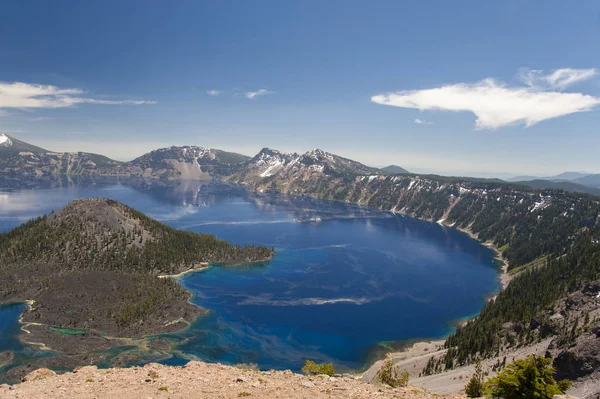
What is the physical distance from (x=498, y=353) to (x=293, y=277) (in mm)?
105663

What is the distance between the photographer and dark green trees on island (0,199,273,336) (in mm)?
120562

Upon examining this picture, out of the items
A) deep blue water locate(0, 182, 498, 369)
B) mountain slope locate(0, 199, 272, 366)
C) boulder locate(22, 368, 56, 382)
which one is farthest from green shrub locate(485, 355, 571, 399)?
mountain slope locate(0, 199, 272, 366)

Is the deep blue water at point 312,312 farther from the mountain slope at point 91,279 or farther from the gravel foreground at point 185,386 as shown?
the gravel foreground at point 185,386

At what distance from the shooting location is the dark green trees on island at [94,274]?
121m

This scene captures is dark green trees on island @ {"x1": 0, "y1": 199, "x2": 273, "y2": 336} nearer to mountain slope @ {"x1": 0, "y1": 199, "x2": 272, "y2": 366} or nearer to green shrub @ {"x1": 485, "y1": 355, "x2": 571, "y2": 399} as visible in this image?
mountain slope @ {"x1": 0, "y1": 199, "x2": 272, "y2": 366}

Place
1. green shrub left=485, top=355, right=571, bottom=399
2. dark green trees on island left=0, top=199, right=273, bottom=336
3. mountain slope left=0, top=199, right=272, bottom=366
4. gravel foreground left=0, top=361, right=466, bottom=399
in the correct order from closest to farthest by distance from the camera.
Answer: green shrub left=485, top=355, right=571, bottom=399 → gravel foreground left=0, top=361, right=466, bottom=399 → mountain slope left=0, top=199, right=272, bottom=366 → dark green trees on island left=0, top=199, right=273, bottom=336

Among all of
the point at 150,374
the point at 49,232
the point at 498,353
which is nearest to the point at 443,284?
the point at 498,353

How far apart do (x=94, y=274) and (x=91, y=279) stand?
5510mm

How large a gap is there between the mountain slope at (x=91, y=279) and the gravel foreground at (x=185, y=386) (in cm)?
7433

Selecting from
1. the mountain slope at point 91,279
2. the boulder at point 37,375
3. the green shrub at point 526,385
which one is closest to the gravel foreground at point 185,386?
the boulder at point 37,375

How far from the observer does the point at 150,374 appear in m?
40.6

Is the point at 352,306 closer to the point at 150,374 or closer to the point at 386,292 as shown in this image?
the point at 386,292

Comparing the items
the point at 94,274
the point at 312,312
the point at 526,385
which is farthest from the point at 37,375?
the point at 94,274

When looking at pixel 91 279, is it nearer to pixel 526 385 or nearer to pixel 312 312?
pixel 312 312
